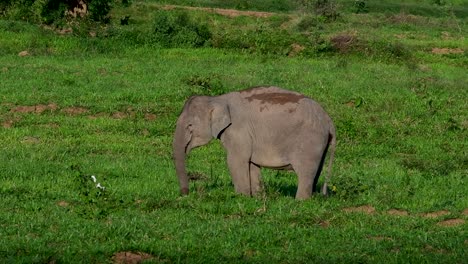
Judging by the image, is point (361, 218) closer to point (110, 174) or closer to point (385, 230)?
point (385, 230)

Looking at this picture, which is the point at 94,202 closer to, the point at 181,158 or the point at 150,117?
the point at 181,158

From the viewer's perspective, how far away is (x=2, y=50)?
24438mm

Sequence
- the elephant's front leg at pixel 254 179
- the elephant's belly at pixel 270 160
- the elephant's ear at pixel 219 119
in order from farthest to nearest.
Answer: the elephant's front leg at pixel 254 179
the elephant's belly at pixel 270 160
the elephant's ear at pixel 219 119

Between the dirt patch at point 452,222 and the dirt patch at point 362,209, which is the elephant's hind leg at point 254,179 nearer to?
the dirt patch at point 362,209

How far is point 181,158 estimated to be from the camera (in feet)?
37.7

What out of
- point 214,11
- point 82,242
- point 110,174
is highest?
point 82,242

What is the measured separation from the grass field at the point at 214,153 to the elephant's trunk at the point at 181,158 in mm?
290

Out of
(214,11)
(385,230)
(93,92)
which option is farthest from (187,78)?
(214,11)

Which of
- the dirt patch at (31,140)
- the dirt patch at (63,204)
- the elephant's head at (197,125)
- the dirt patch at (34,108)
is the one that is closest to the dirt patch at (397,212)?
the elephant's head at (197,125)

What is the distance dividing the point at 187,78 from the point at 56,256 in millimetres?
12594

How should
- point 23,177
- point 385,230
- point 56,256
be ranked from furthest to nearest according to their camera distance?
point 23,177 < point 385,230 < point 56,256

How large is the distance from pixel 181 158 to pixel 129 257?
2.87m

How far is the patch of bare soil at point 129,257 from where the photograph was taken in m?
8.64

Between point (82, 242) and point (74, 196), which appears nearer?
point (82, 242)
